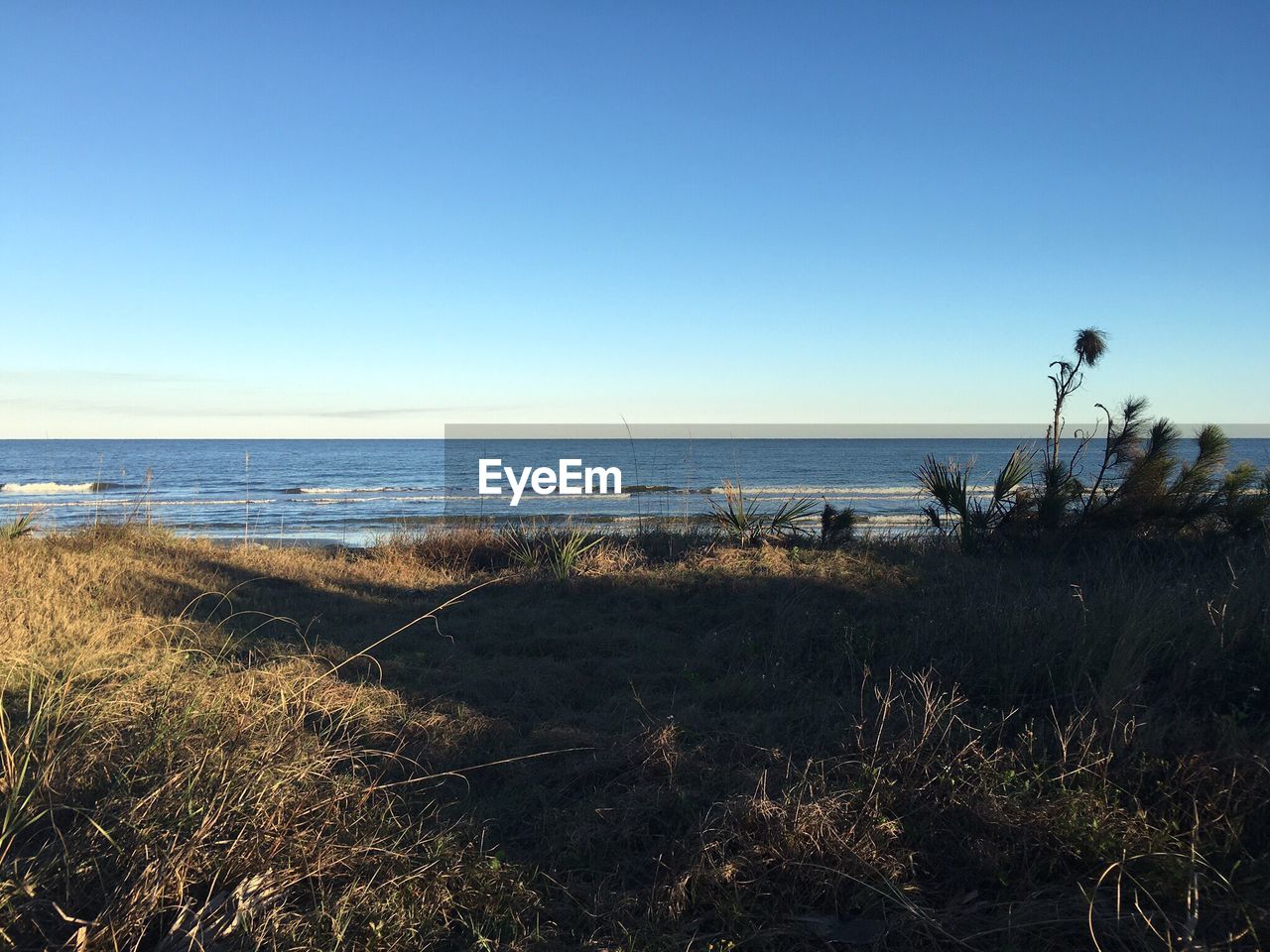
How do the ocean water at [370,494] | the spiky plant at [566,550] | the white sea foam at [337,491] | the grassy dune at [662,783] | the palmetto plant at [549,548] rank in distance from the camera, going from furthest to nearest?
the white sea foam at [337,491], the ocean water at [370,494], the palmetto plant at [549,548], the spiky plant at [566,550], the grassy dune at [662,783]

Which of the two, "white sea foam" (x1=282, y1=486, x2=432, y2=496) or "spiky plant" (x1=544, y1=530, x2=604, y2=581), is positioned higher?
"spiky plant" (x1=544, y1=530, x2=604, y2=581)

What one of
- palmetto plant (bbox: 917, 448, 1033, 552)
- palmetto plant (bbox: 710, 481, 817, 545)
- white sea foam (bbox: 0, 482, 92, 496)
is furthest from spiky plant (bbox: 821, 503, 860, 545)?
white sea foam (bbox: 0, 482, 92, 496)

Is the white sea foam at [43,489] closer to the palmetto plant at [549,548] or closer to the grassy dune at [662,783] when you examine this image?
the palmetto plant at [549,548]

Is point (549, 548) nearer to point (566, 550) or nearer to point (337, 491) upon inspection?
point (566, 550)

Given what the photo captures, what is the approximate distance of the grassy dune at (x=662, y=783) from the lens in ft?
9.60

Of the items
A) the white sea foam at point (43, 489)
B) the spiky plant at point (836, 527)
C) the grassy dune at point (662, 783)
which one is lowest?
the white sea foam at point (43, 489)

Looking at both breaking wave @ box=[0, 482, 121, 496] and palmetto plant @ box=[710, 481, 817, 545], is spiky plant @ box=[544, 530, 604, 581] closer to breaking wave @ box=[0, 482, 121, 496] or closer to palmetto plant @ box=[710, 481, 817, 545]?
palmetto plant @ box=[710, 481, 817, 545]

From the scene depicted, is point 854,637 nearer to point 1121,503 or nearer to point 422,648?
point 422,648

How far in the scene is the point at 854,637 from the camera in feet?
20.9

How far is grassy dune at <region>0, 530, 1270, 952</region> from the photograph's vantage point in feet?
9.60

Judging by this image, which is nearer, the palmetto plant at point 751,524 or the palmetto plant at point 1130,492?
the palmetto plant at point 1130,492

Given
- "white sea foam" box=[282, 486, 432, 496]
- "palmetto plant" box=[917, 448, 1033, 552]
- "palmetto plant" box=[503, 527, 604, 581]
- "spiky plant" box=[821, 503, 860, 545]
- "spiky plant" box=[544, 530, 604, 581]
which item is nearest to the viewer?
"spiky plant" box=[544, 530, 604, 581]

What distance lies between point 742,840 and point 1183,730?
2439 millimetres

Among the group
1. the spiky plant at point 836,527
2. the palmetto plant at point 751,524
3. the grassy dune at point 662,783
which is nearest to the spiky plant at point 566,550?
the palmetto plant at point 751,524
